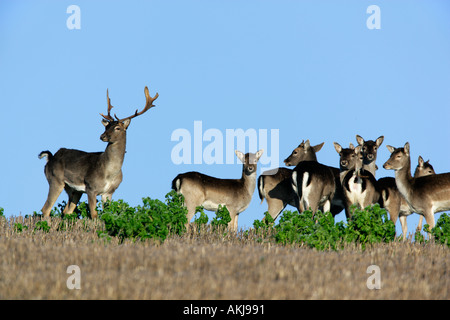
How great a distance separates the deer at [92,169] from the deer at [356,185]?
503cm

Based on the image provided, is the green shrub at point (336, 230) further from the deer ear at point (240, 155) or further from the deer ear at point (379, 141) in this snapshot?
the deer ear at point (379, 141)

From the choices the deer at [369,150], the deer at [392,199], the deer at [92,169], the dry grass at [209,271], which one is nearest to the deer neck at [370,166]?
the deer at [369,150]

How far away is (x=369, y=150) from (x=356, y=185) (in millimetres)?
1318

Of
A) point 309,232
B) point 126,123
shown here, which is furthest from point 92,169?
point 309,232

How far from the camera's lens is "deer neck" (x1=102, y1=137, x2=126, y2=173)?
49.0ft

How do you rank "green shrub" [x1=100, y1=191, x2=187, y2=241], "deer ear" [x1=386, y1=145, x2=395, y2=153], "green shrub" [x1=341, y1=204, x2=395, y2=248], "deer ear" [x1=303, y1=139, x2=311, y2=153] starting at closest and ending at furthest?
"green shrub" [x1=100, y1=191, x2=187, y2=241]
"green shrub" [x1=341, y1=204, x2=395, y2=248]
"deer ear" [x1=386, y1=145, x2=395, y2=153]
"deer ear" [x1=303, y1=139, x2=311, y2=153]

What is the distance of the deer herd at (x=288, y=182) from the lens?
14.0 metres

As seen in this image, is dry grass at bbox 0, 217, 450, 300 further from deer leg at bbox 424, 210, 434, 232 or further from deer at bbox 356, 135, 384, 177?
deer at bbox 356, 135, 384, 177

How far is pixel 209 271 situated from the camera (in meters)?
7.60

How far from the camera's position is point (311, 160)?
16.0m

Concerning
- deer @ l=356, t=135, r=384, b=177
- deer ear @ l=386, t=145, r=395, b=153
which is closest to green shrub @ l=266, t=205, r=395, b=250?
deer ear @ l=386, t=145, r=395, b=153
